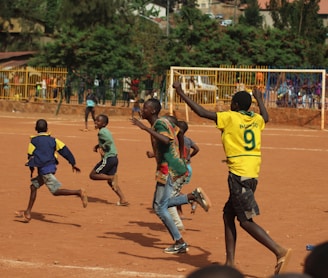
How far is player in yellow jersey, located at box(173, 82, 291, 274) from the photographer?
279 inches

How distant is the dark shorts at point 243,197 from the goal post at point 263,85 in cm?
2323

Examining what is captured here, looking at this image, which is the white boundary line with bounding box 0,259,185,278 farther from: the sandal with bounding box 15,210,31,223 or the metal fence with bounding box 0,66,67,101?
the metal fence with bounding box 0,66,67,101

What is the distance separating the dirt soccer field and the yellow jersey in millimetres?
986

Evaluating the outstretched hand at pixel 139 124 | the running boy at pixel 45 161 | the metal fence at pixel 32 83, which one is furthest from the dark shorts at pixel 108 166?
the metal fence at pixel 32 83

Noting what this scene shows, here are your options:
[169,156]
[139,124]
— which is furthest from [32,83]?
[139,124]

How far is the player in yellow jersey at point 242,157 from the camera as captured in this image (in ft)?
23.3

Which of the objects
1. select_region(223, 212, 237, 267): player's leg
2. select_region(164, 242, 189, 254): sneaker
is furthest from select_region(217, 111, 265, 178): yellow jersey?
select_region(164, 242, 189, 254): sneaker

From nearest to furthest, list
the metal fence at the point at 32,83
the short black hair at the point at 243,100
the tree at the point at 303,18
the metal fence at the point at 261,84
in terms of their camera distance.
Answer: the short black hair at the point at 243,100 → the metal fence at the point at 261,84 → the metal fence at the point at 32,83 → the tree at the point at 303,18

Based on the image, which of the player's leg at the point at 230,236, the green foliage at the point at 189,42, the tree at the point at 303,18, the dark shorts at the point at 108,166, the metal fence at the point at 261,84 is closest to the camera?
the player's leg at the point at 230,236

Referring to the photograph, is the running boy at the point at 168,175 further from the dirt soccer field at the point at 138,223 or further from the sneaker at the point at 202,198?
the dirt soccer field at the point at 138,223

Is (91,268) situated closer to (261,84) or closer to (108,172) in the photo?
(108,172)

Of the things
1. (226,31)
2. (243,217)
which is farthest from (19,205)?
(226,31)

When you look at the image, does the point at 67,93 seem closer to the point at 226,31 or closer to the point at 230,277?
the point at 226,31

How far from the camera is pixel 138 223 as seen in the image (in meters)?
10.6
